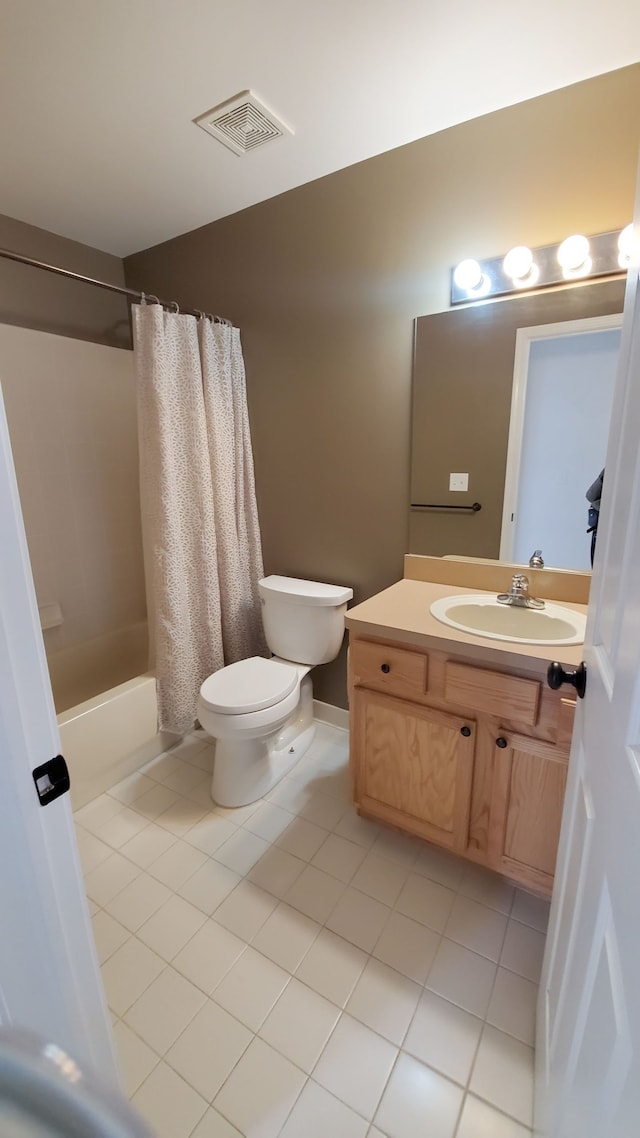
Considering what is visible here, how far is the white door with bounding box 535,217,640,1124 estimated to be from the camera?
468 millimetres

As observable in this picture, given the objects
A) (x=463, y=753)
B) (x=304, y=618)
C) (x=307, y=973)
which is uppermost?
(x=304, y=618)

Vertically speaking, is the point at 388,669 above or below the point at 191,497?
below

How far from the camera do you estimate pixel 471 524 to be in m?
1.66

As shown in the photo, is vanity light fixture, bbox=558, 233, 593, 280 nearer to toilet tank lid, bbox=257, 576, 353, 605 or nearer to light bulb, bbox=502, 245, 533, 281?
light bulb, bbox=502, 245, 533, 281

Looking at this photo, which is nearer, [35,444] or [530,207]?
[530,207]

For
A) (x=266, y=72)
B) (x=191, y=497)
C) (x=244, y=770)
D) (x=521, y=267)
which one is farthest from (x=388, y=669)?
(x=266, y=72)

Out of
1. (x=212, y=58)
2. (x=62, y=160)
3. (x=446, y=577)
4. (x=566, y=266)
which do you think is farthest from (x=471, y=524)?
(x=62, y=160)

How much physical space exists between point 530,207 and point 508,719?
1.52 meters

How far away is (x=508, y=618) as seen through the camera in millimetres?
1471

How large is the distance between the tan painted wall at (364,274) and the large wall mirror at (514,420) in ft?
0.27

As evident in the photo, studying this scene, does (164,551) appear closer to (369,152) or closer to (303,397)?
(303,397)

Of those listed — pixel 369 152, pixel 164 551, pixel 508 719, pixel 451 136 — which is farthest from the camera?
pixel 164 551

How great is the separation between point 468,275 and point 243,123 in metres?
0.85

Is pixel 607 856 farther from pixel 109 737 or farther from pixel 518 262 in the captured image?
pixel 109 737
